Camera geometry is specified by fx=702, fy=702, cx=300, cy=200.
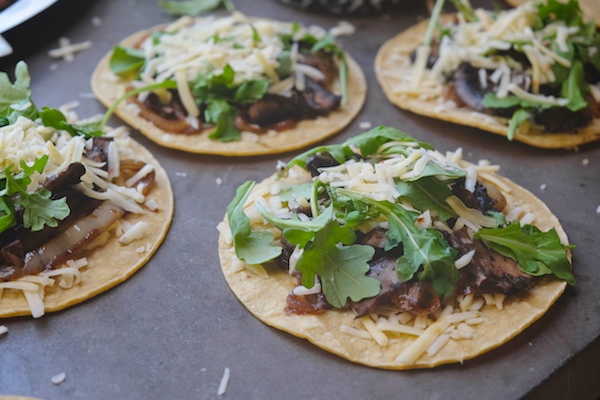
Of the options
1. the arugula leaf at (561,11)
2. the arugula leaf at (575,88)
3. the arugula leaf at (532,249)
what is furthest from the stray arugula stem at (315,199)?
the arugula leaf at (561,11)

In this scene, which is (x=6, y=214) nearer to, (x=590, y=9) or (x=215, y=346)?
(x=215, y=346)

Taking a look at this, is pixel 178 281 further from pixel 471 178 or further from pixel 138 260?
pixel 471 178

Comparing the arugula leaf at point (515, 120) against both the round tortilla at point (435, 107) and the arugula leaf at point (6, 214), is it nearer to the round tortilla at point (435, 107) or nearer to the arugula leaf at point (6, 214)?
the round tortilla at point (435, 107)

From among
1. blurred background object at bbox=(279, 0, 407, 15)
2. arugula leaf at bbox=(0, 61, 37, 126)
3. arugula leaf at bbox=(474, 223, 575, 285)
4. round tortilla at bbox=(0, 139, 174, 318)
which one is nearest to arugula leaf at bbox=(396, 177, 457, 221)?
arugula leaf at bbox=(474, 223, 575, 285)

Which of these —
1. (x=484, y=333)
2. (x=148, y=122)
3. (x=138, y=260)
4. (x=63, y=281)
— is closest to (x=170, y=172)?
(x=148, y=122)

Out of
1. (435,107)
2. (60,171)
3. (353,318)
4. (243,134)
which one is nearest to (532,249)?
(353,318)
